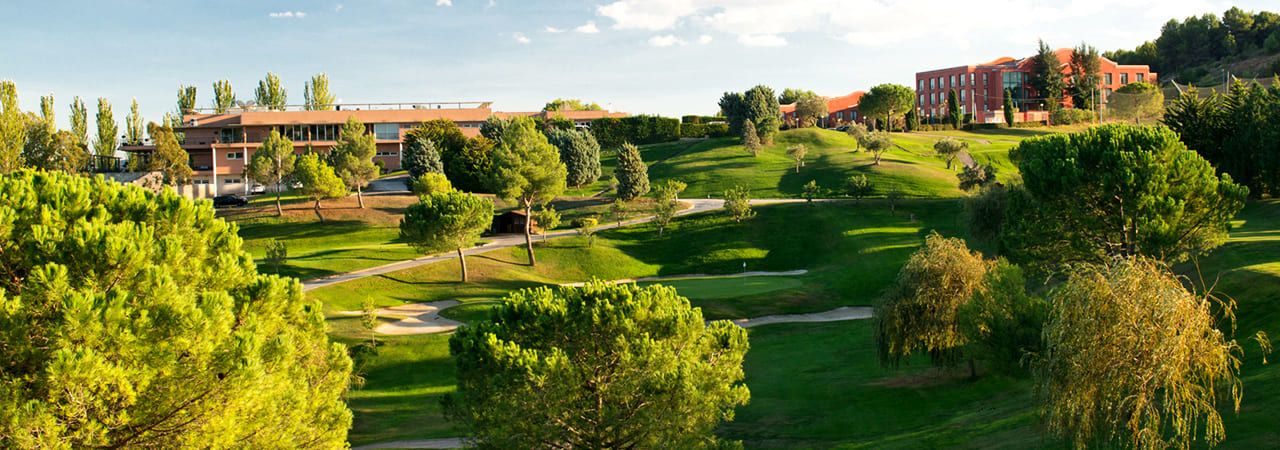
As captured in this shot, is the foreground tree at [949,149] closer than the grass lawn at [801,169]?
No

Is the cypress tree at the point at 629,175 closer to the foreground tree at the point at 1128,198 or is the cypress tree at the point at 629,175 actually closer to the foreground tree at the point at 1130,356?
the foreground tree at the point at 1128,198

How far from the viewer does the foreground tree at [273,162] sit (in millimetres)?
71562

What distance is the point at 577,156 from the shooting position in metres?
87.1

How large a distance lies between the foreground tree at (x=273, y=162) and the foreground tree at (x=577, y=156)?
27.8m

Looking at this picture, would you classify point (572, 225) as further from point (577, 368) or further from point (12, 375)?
point (12, 375)

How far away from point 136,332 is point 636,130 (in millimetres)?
108667

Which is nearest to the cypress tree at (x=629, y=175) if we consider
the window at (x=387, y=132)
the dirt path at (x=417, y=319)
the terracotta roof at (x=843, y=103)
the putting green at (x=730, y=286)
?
the putting green at (x=730, y=286)

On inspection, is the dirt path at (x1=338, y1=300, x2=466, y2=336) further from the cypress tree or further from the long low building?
the long low building

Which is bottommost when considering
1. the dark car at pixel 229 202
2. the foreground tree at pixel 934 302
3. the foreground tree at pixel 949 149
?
the foreground tree at pixel 934 302

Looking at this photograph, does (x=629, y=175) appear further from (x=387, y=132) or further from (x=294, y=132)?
(x=294, y=132)

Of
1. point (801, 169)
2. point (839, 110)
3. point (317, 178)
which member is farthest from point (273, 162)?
point (839, 110)

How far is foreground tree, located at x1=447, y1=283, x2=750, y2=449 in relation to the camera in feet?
56.4

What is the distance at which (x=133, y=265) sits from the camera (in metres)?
14.6

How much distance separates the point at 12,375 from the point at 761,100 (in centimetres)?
10862
